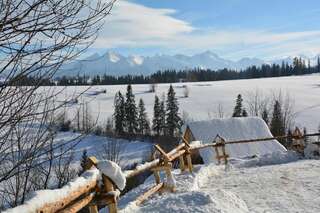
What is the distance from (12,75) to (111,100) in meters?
125

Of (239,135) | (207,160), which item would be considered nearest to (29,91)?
(207,160)

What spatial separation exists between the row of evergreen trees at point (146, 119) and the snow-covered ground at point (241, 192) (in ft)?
243

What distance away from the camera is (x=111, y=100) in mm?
128875

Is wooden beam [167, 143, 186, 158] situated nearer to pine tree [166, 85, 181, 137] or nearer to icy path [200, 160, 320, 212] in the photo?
icy path [200, 160, 320, 212]

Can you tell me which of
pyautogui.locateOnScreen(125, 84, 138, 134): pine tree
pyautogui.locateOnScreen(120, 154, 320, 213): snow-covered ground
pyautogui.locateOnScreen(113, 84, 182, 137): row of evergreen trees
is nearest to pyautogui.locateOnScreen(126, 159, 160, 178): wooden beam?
pyautogui.locateOnScreen(120, 154, 320, 213): snow-covered ground

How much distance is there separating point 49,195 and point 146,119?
91860 millimetres

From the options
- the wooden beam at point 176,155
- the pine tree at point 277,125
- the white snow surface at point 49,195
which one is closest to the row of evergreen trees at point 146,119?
the pine tree at point 277,125

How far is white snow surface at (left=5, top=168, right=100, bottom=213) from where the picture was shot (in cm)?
401

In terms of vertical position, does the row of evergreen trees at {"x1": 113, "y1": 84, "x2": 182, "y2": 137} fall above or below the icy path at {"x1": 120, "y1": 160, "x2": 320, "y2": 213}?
below

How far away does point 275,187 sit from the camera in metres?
10.6

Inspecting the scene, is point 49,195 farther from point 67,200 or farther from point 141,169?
point 141,169

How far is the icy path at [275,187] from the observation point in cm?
893

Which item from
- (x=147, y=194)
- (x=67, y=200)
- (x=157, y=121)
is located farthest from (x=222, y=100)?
(x=67, y=200)

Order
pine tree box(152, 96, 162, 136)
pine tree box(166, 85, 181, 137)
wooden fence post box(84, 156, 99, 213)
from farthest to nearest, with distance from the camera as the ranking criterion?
pine tree box(152, 96, 162, 136)
pine tree box(166, 85, 181, 137)
wooden fence post box(84, 156, 99, 213)
